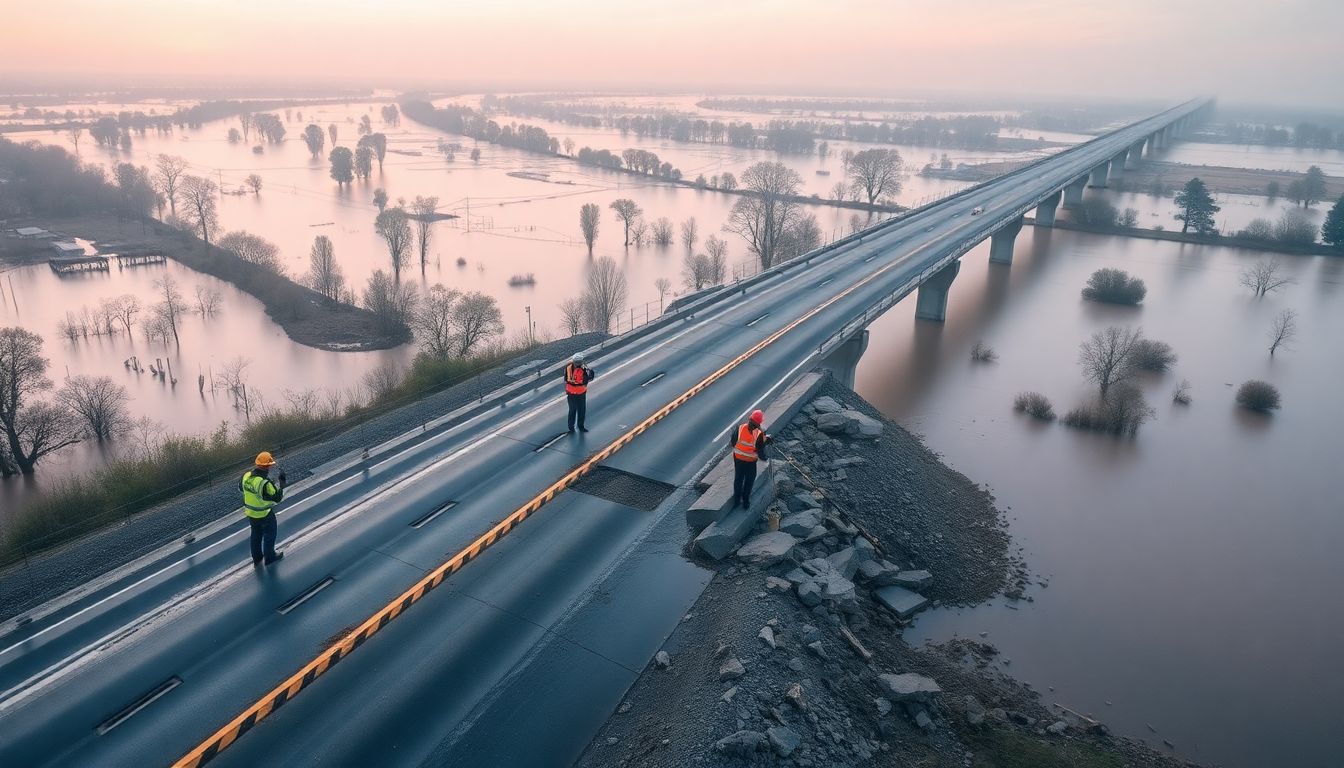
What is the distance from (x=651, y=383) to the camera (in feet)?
68.7

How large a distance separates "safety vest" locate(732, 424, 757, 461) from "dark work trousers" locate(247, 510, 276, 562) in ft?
23.6

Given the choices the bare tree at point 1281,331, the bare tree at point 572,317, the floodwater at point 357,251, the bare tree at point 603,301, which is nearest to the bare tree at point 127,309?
the floodwater at point 357,251

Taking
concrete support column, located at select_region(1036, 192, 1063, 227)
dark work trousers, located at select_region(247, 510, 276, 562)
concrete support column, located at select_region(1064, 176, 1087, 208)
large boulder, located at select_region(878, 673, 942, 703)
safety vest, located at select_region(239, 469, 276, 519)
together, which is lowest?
large boulder, located at select_region(878, 673, 942, 703)

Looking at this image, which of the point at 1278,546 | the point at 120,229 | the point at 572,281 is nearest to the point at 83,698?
the point at 1278,546

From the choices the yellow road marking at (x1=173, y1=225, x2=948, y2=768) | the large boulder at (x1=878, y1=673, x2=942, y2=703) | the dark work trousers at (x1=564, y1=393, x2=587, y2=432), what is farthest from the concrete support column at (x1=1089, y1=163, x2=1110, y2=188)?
the large boulder at (x1=878, y1=673, x2=942, y2=703)

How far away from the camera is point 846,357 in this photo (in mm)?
26719

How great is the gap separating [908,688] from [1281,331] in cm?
3647

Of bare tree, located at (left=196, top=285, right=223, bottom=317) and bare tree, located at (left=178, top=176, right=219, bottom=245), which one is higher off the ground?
bare tree, located at (left=178, top=176, right=219, bottom=245)

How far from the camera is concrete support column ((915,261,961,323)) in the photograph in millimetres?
39878

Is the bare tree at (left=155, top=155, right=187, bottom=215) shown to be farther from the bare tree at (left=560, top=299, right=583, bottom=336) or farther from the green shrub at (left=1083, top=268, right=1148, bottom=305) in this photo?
the green shrub at (left=1083, top=268, right=1148, bottom=305)

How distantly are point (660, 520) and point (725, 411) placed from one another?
566 cm

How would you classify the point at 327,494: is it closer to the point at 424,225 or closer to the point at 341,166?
the point at 424,225

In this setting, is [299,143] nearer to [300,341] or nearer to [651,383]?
[300,341]

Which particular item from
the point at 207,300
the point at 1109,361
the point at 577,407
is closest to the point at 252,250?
the point at 207,300
